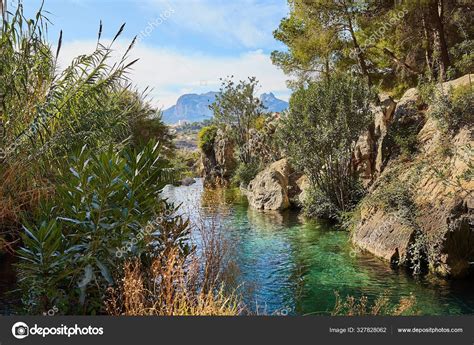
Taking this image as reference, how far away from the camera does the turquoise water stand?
22.9 ft

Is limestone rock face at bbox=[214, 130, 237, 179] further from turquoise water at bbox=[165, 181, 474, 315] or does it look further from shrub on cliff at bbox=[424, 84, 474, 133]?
shrub on cliff at bbox=[424, 84, 474, 133]

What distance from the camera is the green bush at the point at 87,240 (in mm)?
4531

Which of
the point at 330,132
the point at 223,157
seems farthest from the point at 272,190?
the point at 223,157

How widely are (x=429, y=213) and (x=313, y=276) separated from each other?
2.75m

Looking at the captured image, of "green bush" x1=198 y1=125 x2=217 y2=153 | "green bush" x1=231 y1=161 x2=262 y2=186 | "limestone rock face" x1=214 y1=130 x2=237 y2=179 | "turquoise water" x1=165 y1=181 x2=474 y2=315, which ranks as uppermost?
"green bush" x1=198 y1=125 x2=217 y2=153

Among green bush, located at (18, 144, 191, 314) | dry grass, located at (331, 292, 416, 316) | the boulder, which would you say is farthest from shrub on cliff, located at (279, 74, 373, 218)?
green bush, located at (18, 144, 191, 314)

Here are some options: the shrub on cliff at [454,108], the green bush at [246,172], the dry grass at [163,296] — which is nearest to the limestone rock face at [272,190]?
the green bush at [246,172]

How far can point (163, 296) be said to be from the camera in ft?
15.4

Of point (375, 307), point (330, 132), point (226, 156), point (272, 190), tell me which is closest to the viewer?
point (375, 307)

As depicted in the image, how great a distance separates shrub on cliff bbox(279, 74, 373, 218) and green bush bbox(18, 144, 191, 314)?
9.94 metres

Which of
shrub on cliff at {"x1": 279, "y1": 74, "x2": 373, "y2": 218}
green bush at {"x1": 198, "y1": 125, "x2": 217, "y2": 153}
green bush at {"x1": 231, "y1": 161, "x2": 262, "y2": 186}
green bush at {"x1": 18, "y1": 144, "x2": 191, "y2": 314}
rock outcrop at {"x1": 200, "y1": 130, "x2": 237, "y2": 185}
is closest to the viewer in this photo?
green bush at {"x1": 18, "y1": 144, "x2": 191, "y2": 314}

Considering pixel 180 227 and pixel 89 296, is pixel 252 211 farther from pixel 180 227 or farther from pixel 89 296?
pixel 89 296

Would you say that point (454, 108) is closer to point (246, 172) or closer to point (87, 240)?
point (87, 240)

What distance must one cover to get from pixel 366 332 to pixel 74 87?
20.2 ft
